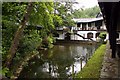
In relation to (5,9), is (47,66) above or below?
below

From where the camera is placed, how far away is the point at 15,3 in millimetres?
11523

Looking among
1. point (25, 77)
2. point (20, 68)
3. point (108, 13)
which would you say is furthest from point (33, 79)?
point (108, 13)

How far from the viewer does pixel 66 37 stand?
36844mm

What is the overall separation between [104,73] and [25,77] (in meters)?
5.49

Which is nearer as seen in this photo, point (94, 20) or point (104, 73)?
point (104, 73)

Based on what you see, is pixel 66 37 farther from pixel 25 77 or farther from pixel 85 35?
pixel 25 77

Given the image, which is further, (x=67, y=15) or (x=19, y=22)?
(x=67, y=15)

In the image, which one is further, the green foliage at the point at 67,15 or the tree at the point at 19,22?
the green foliage at the point at 67,15

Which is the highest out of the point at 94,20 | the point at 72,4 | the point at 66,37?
the point at 72,4

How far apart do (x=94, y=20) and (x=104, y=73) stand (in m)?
31.8

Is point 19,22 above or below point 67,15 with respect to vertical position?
below

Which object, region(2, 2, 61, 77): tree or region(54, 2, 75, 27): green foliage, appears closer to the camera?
region(2, 2, 61, 77): tree

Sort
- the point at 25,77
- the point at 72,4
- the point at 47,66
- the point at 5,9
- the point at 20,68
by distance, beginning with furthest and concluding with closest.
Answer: the point at 72,4, the point at 47,66, the point at 20,68, the point at 25,77, the point at 5,9

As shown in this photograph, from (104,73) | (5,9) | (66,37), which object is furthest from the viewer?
(66,37)
